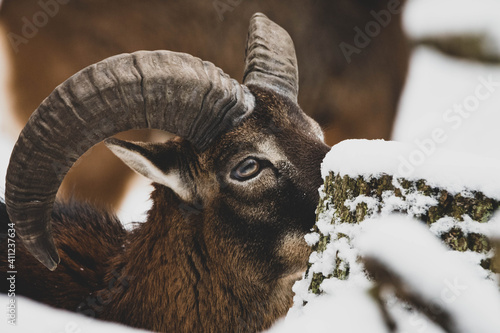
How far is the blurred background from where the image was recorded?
600 cm

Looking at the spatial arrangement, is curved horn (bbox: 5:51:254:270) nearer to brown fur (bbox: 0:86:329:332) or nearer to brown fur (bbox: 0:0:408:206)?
brown fur (bbox: 0:86:329:332)

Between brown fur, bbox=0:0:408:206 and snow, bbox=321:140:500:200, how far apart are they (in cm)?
422

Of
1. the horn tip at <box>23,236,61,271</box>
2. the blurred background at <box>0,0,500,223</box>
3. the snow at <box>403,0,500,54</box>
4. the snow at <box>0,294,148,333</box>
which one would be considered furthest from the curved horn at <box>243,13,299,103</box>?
the snow at <box>0,294,148,333</box>

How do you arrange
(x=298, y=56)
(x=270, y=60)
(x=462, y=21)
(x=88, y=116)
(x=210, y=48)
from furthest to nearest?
1. (x=298, y=56)
2. (x=210, y=48)
3. (x=462, y=21)
4. (x=270, y=60)
5. (x=88, y=116)

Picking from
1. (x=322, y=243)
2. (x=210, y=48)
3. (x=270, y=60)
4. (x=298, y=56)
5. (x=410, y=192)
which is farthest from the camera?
(x=298, y=56)

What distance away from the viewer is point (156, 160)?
10.5 feet

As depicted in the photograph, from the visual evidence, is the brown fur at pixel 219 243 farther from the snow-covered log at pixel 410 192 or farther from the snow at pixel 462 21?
the snow at pixel 462 21

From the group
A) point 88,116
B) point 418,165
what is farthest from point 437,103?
point 418,165

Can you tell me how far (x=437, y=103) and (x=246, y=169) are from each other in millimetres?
5879

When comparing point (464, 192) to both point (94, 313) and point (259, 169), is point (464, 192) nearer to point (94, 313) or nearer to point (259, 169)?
point (259, 169)

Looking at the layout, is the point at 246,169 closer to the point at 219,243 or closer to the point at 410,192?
the point at 219,243

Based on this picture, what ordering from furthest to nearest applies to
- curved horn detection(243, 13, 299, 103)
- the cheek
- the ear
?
curved horn detection(243, 13, 299, 103)
the cheek
the ear

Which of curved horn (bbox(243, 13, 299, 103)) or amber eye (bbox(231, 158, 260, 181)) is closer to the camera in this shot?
amber eye (bbox(231, 158, 260, 181))

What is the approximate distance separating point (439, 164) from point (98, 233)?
2.81m
